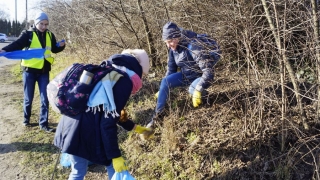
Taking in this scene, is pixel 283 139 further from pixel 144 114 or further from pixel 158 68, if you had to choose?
pixel 158 68

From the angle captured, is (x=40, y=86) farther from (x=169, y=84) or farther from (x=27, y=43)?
(x=169, y=84)

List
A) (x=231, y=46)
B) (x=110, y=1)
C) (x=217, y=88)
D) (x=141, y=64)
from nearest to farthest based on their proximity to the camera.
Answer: (x=141, y=64), (x=231, y=46), (x=217, y=88), (x=110, y=1)

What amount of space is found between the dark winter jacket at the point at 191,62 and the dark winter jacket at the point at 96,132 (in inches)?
51.4

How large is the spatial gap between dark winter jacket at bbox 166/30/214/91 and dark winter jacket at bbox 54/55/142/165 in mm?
1305

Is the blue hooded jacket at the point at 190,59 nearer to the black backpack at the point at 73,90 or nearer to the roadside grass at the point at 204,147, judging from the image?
the roadside grass at the point at 204,147

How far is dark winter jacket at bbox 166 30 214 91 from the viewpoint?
3.43 meters

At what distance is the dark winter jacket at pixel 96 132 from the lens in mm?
2170

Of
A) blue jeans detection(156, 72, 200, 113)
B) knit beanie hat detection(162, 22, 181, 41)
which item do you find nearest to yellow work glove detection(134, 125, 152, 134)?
blue jeans detection(156, 72, 200, 113)

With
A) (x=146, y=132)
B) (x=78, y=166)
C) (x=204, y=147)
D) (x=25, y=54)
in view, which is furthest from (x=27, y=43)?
(x=204, y=147)

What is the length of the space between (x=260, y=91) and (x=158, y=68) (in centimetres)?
296

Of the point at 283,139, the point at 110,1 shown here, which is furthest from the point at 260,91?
the point at 110,1

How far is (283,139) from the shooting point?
109 inches

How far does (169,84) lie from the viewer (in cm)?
392

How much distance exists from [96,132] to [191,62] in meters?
1.93
